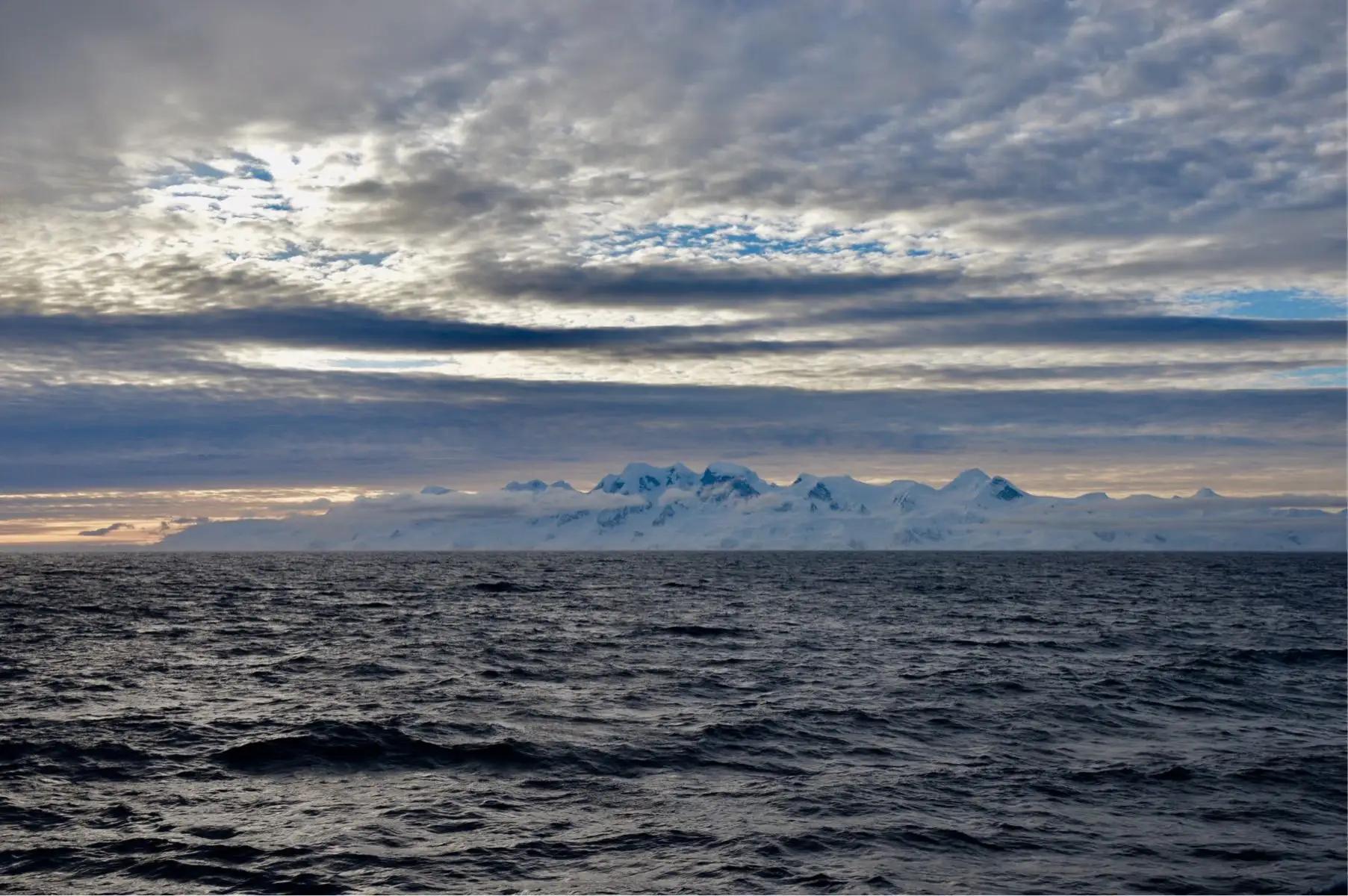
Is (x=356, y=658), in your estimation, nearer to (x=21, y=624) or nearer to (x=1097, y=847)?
(x=21, y=624)

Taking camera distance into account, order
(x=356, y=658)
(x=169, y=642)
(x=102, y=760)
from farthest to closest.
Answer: (x=169, y=642) → (x=356, y=658) → (x=102, y=760)

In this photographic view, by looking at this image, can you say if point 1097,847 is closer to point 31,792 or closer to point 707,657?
point 31,792

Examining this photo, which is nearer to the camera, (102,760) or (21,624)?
(102,760)

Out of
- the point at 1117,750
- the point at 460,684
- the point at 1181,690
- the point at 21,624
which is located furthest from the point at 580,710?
the point at 21,624

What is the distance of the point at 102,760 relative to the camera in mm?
24438

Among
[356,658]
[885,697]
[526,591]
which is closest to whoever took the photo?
[885,697]

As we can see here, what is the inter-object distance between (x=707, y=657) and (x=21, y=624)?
149 ft

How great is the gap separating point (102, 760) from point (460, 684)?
47.5 ft

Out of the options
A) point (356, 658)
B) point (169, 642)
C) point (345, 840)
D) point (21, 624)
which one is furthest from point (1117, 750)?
point (21, 624)

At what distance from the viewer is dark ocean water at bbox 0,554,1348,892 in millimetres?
17609

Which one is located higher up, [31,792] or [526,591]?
[31,792]

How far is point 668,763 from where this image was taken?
981 inches

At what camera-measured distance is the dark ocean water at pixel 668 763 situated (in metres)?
17.6

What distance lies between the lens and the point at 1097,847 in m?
18.9
